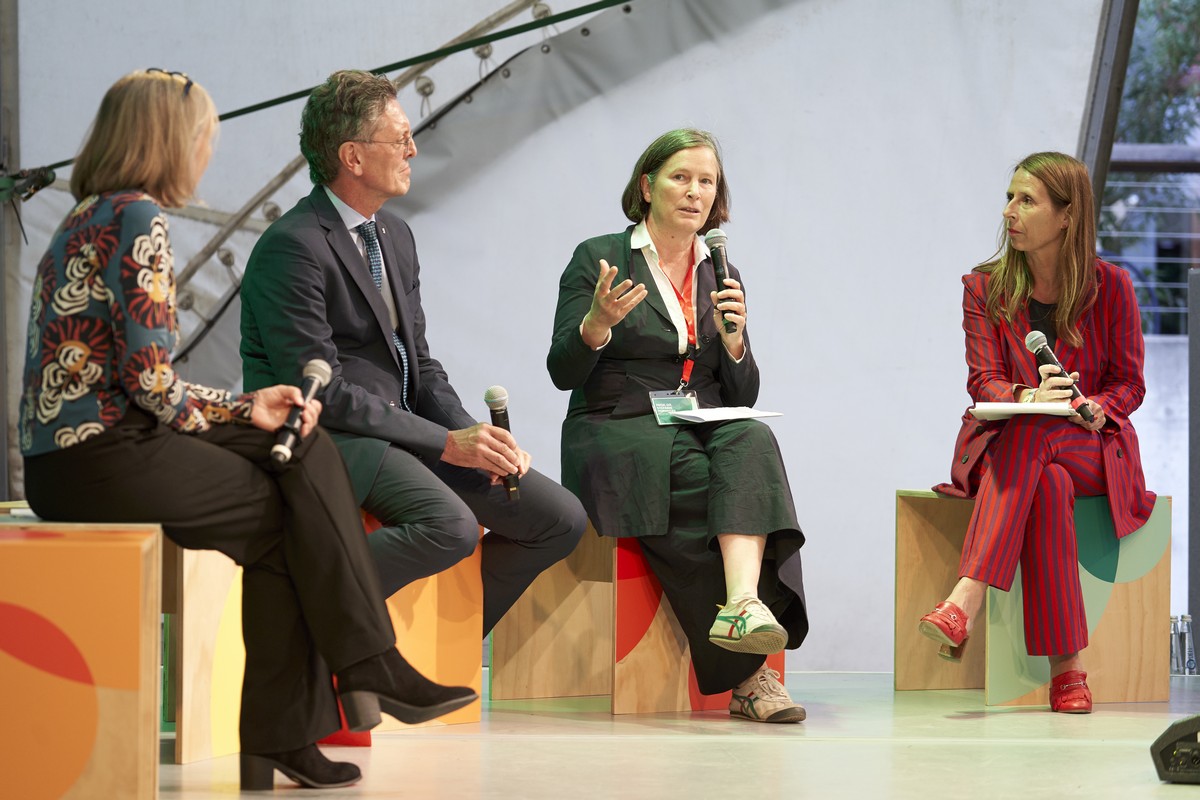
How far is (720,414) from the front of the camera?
316cm

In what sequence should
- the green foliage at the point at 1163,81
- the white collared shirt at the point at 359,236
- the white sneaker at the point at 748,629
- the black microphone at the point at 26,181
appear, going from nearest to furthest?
1. the white sneaker at the point at 748,629
2. the white collared shirt at the point at 359,236
3. the black microphone at the point at 26,181
4. the green foliage at the point at 1163,81

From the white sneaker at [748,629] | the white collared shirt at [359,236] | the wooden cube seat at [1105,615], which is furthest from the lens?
the wooden cube seat at [1105,615]

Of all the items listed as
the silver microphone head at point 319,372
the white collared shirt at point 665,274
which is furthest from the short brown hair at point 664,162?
the silver microphone head at point 319,372

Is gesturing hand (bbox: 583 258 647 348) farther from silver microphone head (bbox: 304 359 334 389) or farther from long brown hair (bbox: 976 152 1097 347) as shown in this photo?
long brown hair (bbox: 976 152 1097 347)

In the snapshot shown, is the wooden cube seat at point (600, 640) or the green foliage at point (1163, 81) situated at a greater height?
the green foliage at point (1163, 81)

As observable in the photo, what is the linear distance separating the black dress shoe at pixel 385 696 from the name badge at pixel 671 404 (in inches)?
46.3

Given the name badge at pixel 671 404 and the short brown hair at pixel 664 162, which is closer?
the name badge at pixel 671 404

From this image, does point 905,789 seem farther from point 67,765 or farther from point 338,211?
point 338,211

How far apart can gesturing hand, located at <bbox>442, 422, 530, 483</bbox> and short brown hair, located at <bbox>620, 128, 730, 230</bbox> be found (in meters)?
0.80

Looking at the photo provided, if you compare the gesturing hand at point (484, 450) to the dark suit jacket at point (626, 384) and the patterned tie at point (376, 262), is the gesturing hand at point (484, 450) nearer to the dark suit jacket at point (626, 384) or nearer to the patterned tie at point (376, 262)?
the patterned tie at point (376, 262)

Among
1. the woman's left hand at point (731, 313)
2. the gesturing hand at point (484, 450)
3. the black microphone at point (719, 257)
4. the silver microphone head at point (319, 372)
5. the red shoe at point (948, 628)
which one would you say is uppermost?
the black microphone at point (719, 257)

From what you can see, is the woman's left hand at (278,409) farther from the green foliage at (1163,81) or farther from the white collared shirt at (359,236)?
the green foliage at (1163,81)

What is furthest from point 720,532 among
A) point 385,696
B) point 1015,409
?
point 385,696

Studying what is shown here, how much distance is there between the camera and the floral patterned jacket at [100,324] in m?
2.04
